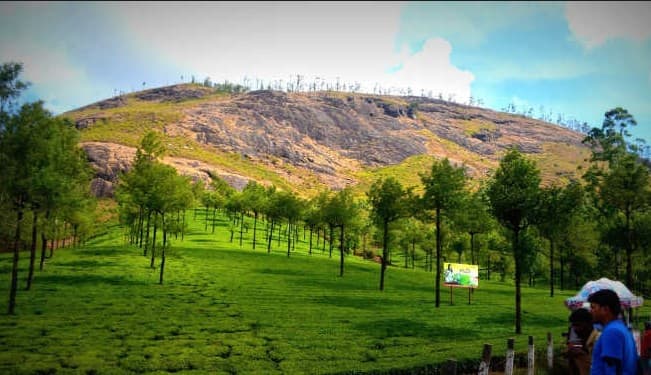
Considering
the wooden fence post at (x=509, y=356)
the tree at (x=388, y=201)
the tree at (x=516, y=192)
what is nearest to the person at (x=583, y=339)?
the wooden fence post at (x=509, y=356)

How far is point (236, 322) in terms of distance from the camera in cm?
3438

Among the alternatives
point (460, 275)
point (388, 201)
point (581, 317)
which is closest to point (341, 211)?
point (388, 201)

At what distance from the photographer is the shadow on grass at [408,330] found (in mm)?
32744

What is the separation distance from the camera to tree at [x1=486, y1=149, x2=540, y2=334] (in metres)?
35.8

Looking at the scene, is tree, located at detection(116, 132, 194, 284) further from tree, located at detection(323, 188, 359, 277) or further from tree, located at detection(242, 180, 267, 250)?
tree, located at detection(242, 180, 267, 250)

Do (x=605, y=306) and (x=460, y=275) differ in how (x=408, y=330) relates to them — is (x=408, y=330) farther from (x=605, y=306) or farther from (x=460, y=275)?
(x=605, y=306)

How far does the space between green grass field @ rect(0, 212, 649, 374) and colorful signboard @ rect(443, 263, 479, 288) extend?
118 inches

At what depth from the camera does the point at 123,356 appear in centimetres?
2412

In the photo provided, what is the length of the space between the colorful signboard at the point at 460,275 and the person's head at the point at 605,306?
40.9 metres

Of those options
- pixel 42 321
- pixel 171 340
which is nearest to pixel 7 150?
pixel 42 321

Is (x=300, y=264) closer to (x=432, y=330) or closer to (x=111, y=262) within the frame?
(x=111, y=262)

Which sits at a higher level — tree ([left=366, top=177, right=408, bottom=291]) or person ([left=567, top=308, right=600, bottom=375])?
tree ([left=366, top=177, right=408, bottom=291])

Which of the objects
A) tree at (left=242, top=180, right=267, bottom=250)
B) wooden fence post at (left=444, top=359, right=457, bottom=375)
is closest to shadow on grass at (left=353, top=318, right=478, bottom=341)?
wooden fence post at (left=444, top=359, right=457, bottom=375)

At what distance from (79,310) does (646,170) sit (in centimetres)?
5723
